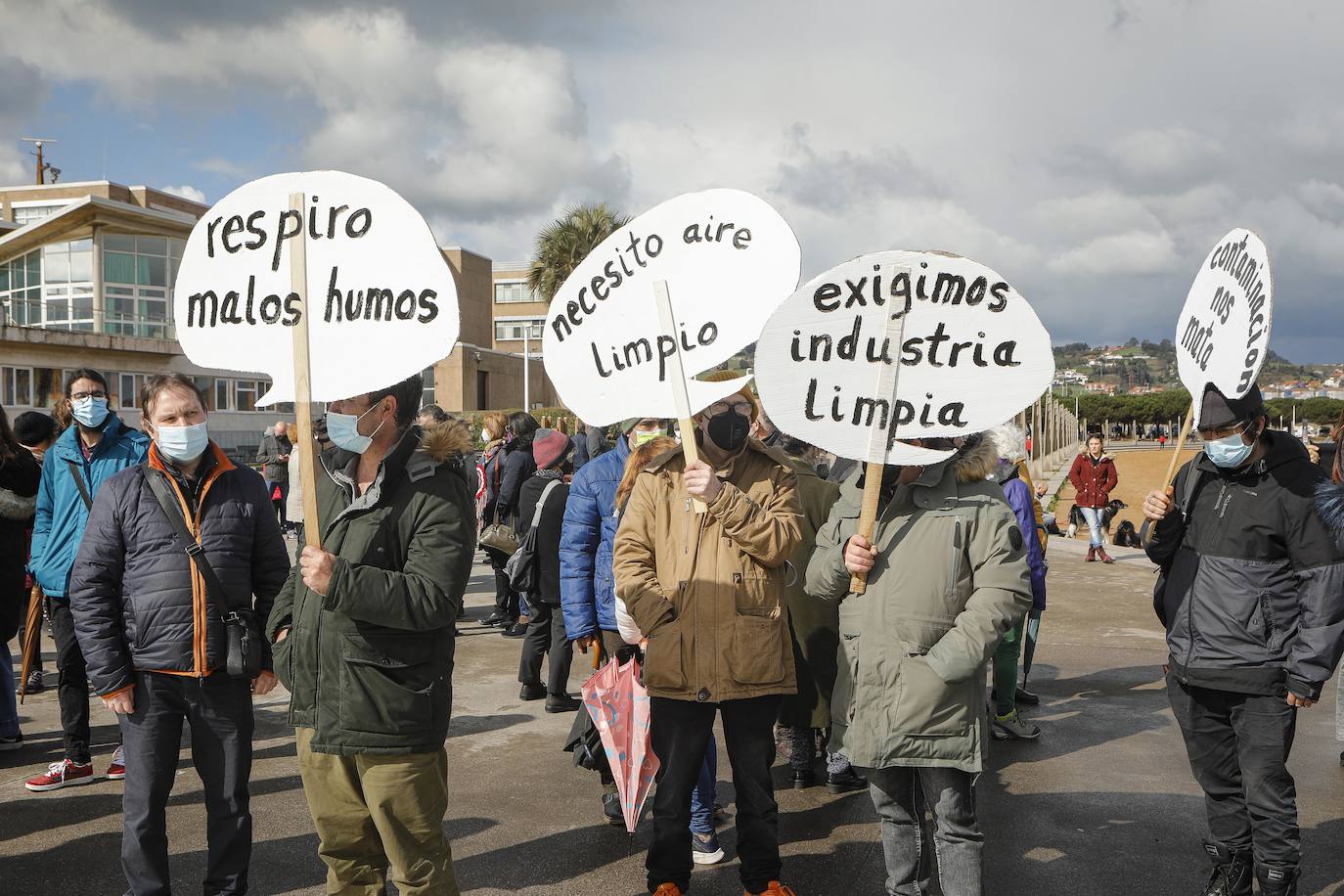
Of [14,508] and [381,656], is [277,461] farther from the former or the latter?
[381,656]

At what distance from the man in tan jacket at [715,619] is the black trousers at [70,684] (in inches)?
128

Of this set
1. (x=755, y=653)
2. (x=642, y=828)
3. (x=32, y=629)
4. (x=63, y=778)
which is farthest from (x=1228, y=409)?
(x=32, y=629)

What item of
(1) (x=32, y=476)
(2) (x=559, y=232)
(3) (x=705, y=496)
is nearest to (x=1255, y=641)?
(3) (x=705, y=496)

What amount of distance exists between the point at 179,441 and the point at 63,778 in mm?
2677

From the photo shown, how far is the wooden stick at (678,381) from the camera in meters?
3.54

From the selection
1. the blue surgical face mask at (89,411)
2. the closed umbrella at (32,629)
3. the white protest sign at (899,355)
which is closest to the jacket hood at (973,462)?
the white protest sign at (899,355)

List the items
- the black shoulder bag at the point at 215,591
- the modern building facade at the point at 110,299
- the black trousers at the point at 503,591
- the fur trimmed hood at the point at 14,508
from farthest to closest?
the modern building facade at the point at 110,299 → the black trousers at the point at 503,591 → the fur trimmed hood at the point at 14,508 → the black shoulder bag at the point at 215,591

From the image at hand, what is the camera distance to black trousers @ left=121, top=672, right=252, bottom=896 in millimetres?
3568

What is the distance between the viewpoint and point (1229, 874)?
4.00m

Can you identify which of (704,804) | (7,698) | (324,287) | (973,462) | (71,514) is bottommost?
(704,804)

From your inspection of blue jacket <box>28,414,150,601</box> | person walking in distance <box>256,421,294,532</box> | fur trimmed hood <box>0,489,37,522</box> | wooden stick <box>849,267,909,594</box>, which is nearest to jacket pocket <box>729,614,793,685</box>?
wooden stick <box>849,267,909,594</box>

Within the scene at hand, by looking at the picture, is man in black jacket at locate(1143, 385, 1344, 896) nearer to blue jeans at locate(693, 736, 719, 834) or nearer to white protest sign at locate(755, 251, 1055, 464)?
white protest sign at locate(755, 251, 1055, 464)

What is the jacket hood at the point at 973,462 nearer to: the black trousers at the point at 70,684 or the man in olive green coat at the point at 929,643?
the man in olive green coat at the point at 929,643

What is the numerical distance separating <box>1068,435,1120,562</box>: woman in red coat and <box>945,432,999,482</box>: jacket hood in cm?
1164
